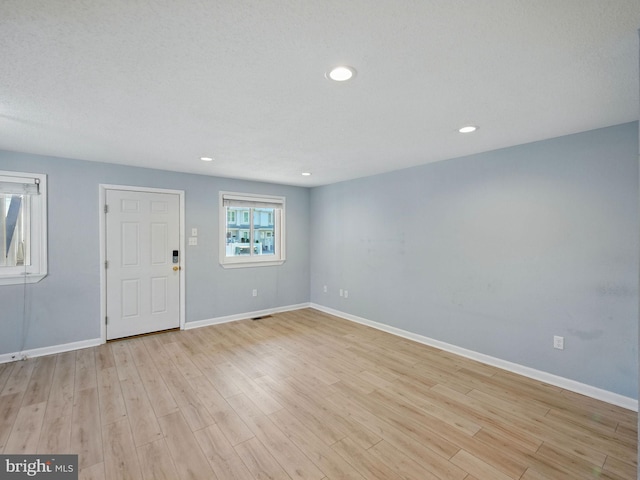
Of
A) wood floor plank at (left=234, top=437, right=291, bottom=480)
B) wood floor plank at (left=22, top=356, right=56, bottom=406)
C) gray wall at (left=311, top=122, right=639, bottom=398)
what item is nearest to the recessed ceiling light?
gray wall at (left=311, top=122, right=639, bottom=398)

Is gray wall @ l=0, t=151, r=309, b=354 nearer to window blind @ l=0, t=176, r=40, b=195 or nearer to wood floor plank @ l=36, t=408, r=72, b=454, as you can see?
window blind @ l=0, t=176, r=40, b=195

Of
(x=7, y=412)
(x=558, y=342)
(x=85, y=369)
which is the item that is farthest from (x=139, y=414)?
(x=558, y=342)

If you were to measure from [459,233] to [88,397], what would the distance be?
13.8ft

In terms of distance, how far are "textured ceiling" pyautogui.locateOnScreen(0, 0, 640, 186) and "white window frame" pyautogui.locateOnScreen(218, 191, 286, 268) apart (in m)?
1.92

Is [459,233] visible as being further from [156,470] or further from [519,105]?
[156,470]

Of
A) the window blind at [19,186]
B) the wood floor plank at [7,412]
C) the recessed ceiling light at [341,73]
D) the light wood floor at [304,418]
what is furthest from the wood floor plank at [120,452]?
the window blind at [19,186]

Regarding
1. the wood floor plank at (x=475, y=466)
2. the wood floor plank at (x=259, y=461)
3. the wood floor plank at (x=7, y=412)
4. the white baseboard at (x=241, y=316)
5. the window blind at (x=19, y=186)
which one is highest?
the window blind at (x=19, y=186)

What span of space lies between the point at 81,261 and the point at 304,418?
3.45 meters

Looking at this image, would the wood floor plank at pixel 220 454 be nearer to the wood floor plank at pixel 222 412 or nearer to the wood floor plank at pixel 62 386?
the wood floor plank at pixel 222 412

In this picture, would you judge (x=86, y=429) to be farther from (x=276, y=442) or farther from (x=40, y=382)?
(x=276, y=442)

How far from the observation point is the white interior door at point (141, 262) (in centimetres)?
387

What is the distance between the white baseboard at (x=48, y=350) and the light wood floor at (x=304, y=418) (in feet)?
0.41

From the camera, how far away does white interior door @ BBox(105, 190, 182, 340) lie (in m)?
3.87

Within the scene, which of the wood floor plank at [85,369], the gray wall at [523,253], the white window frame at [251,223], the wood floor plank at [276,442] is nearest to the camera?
the wood floor plank at [276,442]
